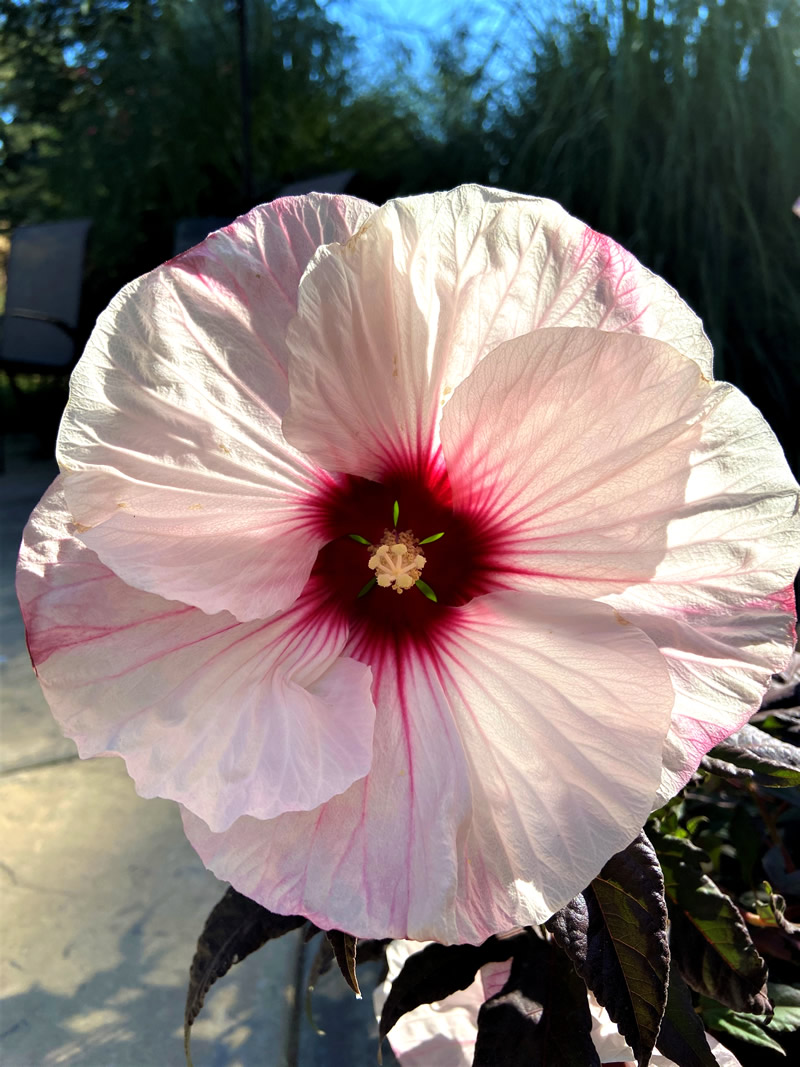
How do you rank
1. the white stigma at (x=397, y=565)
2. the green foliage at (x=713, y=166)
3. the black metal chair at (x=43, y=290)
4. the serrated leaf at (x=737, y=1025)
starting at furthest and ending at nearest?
1. the black metal chair at (x=43, y=290)
2. the green foliage at (x=713, y=166)
3. the serrated leaf at (x=737, y=1025)
4. the white stigma at (x=397, y=565)

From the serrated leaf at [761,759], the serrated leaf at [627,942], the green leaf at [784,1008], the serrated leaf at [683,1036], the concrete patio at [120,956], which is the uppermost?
the serrated leaf at [761,759]

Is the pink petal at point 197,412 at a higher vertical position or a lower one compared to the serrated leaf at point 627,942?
higher

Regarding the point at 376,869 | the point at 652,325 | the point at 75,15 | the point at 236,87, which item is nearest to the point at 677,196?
the point at 652,325

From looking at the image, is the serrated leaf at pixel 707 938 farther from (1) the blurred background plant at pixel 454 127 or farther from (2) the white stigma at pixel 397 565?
(1) the blurred background plant at pixel 454 127

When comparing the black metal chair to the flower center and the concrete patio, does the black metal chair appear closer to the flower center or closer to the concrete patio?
the concrete patio

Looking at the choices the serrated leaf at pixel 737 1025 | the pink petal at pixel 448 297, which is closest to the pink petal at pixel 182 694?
the pink petal at pixel 448 297

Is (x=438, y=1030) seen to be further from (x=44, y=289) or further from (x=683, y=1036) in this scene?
(x=44, y=289)
